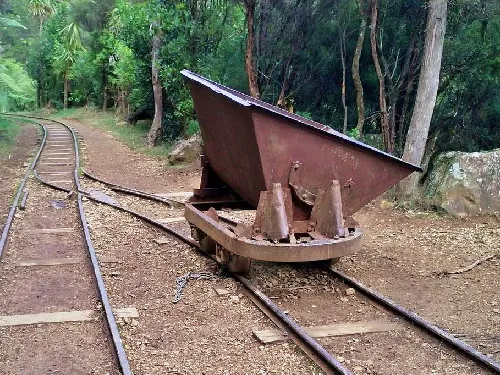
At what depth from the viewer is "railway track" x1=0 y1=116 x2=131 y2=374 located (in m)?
4.93

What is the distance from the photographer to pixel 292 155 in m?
6.29

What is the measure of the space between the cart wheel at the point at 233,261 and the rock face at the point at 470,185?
465cm

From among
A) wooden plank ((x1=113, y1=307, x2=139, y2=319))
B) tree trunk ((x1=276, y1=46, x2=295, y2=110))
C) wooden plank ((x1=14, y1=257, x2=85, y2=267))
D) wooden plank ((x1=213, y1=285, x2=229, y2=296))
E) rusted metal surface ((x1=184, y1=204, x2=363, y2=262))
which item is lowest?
wooden plank ((x1=14, y1=257, x2=85, y2=267))

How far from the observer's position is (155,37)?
19.6 meters

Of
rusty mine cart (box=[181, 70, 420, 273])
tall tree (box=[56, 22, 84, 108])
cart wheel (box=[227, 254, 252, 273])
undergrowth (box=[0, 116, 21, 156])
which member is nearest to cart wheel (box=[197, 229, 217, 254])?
rusty mine cart (box=[181, 70, 420, 273])

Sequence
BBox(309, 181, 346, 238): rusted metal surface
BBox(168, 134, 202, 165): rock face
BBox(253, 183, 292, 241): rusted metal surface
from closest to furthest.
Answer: BBox(253, 183, 292, 241): rusted metal surface
BBox(309, 181, 346, 238): rusted metal surface
BBox(168, 134, 202, 165): rock face

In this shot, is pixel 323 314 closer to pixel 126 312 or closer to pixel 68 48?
pixel 126 312

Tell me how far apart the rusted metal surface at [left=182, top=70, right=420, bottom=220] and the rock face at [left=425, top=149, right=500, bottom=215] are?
3591 millimetres

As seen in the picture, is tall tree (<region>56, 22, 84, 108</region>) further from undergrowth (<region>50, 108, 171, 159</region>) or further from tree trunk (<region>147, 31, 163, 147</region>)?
tree trunk (<region>147, 31, 163, 147</region>)

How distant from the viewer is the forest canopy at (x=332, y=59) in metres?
12.0

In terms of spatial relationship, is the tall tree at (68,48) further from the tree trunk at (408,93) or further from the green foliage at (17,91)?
the tree trunk at (408,93)

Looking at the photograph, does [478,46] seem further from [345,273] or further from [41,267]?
[41,267]

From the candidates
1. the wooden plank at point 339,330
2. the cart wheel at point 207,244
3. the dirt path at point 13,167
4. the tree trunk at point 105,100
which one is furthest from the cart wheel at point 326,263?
the tree trunk at point 105,100

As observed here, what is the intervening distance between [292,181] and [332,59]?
922 centimetres
